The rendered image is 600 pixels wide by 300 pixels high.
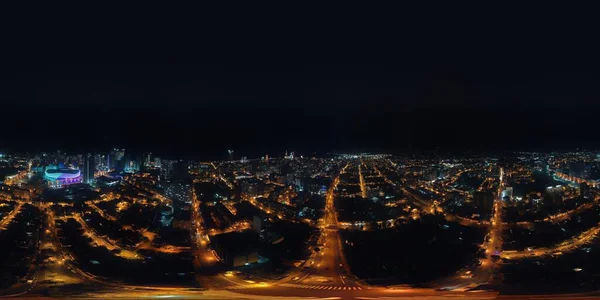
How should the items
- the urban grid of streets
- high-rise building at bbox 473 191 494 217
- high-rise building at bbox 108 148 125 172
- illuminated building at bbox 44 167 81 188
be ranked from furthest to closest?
1. high-rise building at bbox 108 148 125 172
2. illuminated building at bbox 44 167 81 188
3. high-rise building at bbox 473 191 494 217
4. the urban grid of streets

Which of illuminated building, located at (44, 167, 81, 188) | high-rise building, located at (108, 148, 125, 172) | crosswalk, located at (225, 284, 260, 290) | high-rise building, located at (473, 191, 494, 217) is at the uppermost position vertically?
high-rise building, located at (108, 148, 125, 172)

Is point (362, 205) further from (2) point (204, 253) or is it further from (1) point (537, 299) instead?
(1) point (537, 299)

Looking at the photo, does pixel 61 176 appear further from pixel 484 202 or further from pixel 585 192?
pixel 585 192

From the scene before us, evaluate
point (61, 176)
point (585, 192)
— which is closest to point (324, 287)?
point (585, 192)

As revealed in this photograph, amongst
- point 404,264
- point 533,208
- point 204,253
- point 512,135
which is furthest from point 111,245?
point 512,135

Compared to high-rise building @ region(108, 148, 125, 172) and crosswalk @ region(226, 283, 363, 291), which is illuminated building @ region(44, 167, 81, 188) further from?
crosswalk @ region(226, 283, 363, 291)

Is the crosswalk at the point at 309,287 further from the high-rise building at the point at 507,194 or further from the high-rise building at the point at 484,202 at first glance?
the high-rise building at the point at 507,194

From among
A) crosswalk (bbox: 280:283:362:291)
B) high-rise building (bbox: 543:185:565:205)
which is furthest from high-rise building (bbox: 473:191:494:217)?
crosswalk (bbox: 280:283:362:291)

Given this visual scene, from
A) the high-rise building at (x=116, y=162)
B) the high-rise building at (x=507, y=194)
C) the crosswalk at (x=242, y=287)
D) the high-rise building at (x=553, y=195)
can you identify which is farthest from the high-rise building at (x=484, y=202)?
the high-rise building at (x=116, y=162)
